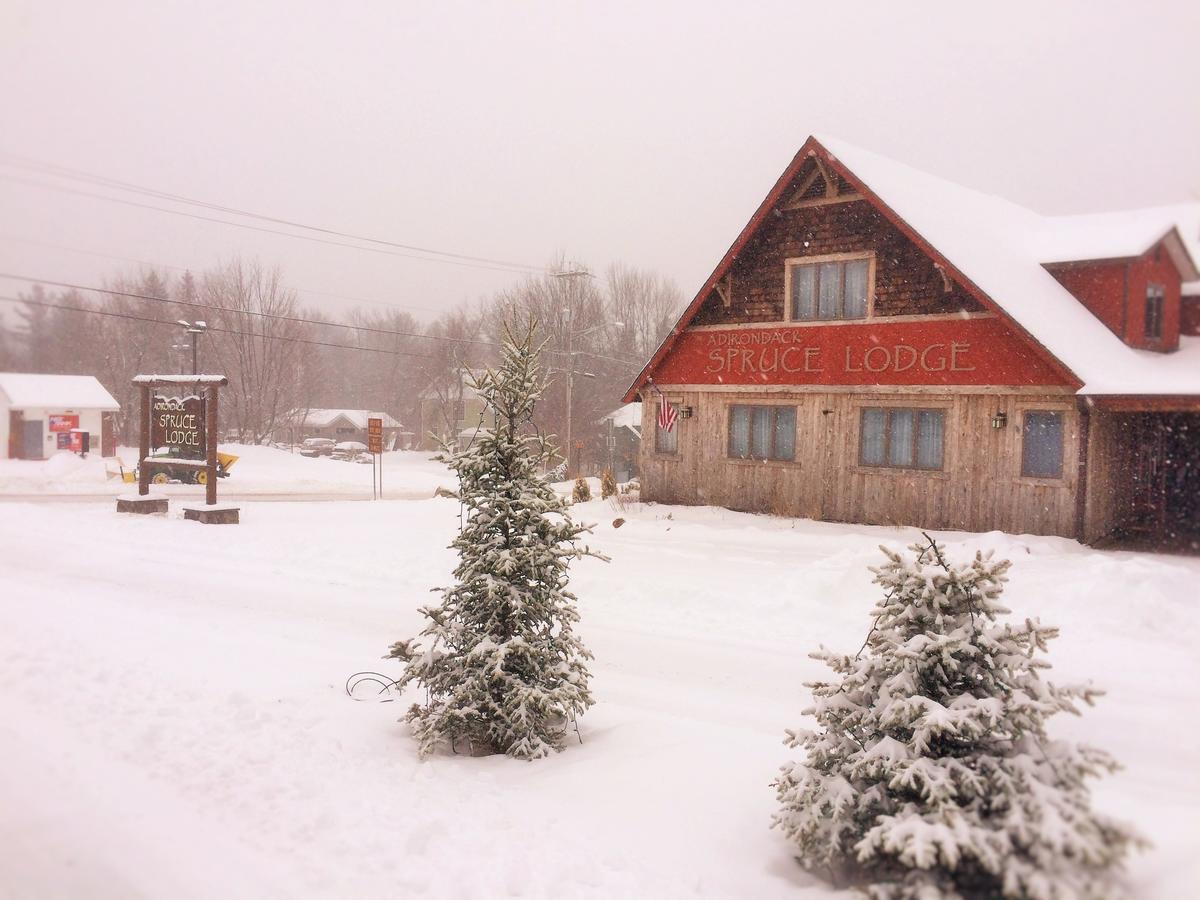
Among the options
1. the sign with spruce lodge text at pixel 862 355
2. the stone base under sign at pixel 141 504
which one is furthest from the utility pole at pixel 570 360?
the stone base under sign at pixel 141 504

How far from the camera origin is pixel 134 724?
19.6 feet

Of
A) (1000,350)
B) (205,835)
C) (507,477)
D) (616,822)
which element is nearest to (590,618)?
(507,477)

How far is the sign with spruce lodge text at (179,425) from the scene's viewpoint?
747 inches

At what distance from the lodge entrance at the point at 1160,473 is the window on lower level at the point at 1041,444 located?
2.30m

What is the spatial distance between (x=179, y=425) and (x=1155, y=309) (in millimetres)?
22066

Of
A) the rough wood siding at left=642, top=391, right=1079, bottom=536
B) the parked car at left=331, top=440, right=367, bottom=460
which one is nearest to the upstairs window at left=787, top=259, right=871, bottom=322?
the rough wood siding at left=642, top=391, right=1079, bottom=536

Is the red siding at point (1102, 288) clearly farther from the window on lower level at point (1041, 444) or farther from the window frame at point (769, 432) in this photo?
the window frame at point (769, 432)

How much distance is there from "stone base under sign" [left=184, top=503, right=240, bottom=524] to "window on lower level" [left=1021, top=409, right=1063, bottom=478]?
16499 mm

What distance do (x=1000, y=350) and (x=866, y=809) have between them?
46.9ft

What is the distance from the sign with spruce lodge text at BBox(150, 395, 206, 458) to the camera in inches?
747

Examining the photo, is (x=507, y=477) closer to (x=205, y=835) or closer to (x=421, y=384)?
(x=205, y=835)

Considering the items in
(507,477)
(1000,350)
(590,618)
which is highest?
(1000,350)

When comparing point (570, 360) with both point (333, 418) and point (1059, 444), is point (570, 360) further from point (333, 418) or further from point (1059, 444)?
point (333, 418)

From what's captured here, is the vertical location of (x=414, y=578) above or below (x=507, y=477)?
below
